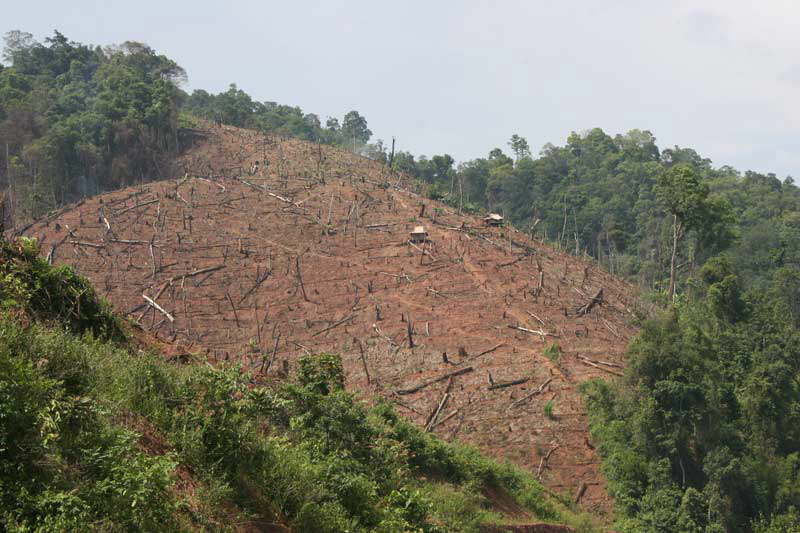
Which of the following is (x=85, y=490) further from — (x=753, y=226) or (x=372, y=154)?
(x=372, y=154)

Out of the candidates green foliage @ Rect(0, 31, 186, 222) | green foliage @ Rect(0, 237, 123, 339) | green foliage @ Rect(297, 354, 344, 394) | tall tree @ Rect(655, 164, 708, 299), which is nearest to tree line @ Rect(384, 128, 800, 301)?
tall tree @ Rect(655, 164, 708, 299)

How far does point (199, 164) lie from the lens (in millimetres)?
45750

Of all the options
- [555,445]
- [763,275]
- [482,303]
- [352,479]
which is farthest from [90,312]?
[763,275]

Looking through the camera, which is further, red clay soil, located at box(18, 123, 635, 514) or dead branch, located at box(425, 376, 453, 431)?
red clay soil, located at box(18, 123, 635, 514)

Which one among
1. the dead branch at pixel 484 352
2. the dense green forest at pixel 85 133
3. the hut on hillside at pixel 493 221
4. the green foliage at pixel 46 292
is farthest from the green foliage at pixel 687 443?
the dense green forest at pixel 85 133

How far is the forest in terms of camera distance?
21156mm

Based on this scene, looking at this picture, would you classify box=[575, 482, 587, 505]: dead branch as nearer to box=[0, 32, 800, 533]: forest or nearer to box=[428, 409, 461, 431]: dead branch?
box=[0, 32, 800, 533]: forest

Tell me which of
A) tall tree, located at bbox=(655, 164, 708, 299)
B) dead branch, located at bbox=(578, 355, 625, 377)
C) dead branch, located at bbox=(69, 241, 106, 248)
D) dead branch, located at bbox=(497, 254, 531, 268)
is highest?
tall tree, located at bbox=(655, 164, 708, 299)

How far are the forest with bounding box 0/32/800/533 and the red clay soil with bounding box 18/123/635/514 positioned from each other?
6.44 ft

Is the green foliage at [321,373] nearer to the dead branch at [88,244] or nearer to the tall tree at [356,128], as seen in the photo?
the dead branch at [88,244]

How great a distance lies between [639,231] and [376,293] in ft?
99.3

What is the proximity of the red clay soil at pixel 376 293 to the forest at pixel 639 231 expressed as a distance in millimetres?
1964

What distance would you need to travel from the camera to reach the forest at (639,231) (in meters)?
21.2

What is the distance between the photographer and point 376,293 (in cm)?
2986
